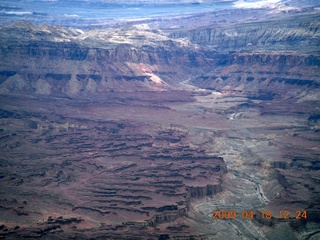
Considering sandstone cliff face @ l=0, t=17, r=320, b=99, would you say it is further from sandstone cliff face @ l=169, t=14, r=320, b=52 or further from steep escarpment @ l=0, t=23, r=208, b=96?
sandstone cliff face @ l=169, t=14, r=320, b=52

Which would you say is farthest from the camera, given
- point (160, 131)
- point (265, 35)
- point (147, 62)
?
point (265, 35)

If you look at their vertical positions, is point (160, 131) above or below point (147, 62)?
below

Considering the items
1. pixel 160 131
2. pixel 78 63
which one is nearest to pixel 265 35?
pixel 78 63

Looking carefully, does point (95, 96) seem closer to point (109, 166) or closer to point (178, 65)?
point (178, 65)

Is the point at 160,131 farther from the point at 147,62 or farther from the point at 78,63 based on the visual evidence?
the point at 147,62

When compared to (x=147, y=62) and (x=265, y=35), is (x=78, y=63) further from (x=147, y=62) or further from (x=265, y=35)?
(x=265, y=35)

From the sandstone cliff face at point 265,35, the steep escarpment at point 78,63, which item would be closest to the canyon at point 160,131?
the steep escarpment at point 78,63

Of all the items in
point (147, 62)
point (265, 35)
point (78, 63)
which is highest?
point (265, 35)

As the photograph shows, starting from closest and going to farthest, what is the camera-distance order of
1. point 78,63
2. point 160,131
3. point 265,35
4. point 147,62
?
point 160,131, point 78,63, point 147,62, point 265,35

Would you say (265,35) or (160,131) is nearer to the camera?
(160,131)
